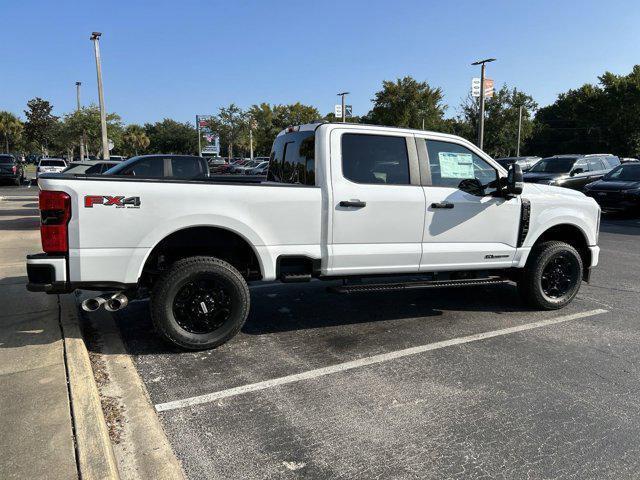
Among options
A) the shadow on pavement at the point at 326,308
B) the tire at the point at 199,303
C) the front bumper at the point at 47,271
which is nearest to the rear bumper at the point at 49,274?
the front bumper at the point at 47,271

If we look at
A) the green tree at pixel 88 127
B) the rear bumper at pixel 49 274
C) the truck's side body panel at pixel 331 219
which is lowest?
the rear bumper at pixel 49 274

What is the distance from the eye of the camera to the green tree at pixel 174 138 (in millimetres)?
83375

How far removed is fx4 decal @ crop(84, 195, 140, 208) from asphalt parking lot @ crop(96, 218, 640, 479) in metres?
1.35

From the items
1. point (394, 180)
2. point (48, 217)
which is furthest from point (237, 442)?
point (394, 180)

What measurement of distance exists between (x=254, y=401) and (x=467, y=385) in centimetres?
162

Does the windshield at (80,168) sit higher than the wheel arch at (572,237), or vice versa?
the windshield at (80,168)

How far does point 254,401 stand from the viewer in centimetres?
367

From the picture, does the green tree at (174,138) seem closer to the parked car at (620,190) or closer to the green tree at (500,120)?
the green tree at (500,120)

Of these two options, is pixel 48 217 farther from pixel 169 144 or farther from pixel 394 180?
pixel 169 144

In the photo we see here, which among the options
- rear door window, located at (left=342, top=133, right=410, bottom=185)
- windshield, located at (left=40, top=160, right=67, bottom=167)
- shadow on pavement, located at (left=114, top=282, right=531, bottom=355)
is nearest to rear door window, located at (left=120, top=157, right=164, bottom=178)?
shadow on pavement, located at (left=114, top=282, right=531, bottom=355)

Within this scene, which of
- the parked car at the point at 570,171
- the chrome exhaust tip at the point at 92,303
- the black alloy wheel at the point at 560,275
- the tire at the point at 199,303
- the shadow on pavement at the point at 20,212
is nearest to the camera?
the chrome exhaust tip at the point at 92,303

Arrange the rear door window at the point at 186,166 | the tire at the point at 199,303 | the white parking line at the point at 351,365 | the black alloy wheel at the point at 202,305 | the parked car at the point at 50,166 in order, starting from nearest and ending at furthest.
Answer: the white parking line at the point at 351,365
the tire at the point at 199,303
the black alloy wheel at the point at 202,305
the rear door window at the point at 186,166
the parked car at the point at 50,166

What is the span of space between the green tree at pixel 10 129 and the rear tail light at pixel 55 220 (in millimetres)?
63402

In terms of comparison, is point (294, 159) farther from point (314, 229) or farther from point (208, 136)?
point (208, 136)
